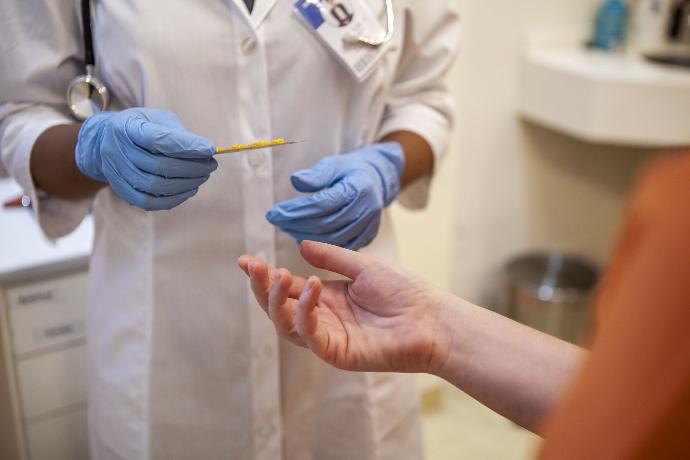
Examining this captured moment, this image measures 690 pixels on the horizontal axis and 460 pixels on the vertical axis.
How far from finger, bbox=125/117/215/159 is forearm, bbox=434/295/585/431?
33 cm

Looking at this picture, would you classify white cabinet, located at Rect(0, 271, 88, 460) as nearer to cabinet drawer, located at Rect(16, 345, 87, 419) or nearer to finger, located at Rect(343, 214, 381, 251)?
cabinet drawer, located at Rect(16, 345, 87, 419)

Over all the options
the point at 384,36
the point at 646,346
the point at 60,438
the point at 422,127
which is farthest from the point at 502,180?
the point at 646,346

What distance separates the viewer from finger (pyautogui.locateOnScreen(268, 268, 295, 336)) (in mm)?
702

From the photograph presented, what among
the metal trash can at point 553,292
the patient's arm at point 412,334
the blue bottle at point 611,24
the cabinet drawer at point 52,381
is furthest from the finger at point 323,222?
the blue bottle at point 611,24

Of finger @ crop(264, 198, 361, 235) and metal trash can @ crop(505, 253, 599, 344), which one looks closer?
finger @ crop(264, 198, 361, 235)

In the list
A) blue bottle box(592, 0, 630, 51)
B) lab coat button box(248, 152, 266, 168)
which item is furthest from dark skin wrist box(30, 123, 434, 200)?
blue bottle box(592, 0, 630, 51)

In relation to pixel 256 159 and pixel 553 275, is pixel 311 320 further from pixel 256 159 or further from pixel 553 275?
pixel 553 275

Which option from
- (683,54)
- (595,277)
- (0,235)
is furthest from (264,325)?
(683,54)

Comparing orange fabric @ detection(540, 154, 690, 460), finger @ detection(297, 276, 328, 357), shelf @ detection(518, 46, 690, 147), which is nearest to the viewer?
orange fabric @ detection(540, 154, 690, 460)

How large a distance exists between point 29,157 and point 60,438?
26.6 inches

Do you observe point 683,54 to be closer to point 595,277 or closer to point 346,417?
point 595,277

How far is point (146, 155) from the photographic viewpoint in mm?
824

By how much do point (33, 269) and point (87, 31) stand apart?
20.9 inches

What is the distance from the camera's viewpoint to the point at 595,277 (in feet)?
7.87
